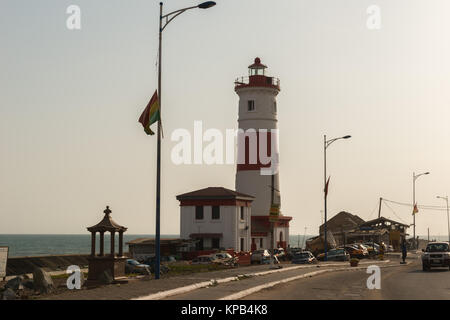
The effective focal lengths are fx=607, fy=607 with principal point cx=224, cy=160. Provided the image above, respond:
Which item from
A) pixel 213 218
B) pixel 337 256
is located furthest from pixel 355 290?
pixel 213 218

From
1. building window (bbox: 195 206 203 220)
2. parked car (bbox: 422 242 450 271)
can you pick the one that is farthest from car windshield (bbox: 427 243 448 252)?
building window (bbox: 195 206 203 220)

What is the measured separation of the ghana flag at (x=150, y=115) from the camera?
91.2 ft

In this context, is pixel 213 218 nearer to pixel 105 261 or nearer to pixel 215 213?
pixel 215 213

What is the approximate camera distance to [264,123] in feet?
230

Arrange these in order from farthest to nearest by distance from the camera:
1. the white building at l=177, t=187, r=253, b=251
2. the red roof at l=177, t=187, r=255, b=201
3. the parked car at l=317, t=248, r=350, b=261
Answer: the red roof at l=177, t=187, r=255, b=201, the white building at l=177, t=187, r=253, b=251, the parked car at l=317, t=248, r=350, b=261

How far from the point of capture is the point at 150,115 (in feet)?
91.9

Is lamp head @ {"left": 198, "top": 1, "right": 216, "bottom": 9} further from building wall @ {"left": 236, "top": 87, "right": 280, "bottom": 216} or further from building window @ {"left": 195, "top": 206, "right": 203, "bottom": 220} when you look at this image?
building wall @ {"left": 236, "top": 87, "right": 280, "bottom": 216}

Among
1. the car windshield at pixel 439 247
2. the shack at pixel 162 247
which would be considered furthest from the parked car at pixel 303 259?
the shack at pixel 162 247


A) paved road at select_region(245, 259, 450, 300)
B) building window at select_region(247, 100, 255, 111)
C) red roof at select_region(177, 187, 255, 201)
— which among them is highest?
building window at select_region(247, 100, 255, 111)

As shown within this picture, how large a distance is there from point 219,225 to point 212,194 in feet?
11.1

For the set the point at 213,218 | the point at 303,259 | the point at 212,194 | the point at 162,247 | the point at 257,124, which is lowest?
the point at 303,259

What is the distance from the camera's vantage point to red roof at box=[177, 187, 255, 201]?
6462cm
